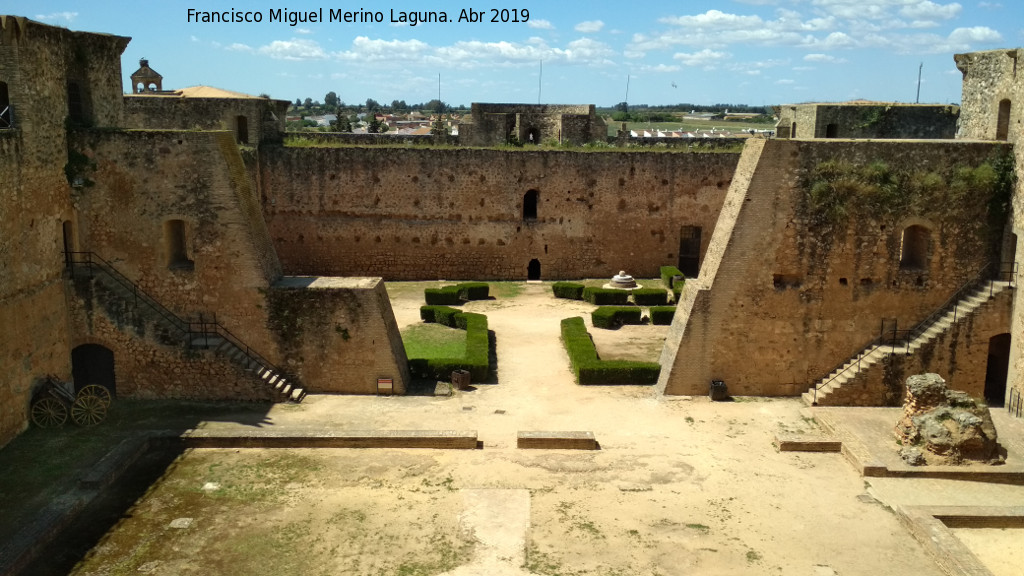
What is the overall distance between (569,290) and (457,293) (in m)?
3.69

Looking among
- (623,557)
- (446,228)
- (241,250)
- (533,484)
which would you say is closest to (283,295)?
(241,250)

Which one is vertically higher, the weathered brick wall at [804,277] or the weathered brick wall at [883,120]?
the weathered brick wall at [883,120]

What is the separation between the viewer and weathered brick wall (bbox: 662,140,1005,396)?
17172 millimetres

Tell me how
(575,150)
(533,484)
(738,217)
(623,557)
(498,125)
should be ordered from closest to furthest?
(623,557) < (533,484) < (738,217) < (575,150) < (498,125)

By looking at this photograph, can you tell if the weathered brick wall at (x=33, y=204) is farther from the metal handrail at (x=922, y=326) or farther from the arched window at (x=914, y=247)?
the arched window at (x=914, y=247)

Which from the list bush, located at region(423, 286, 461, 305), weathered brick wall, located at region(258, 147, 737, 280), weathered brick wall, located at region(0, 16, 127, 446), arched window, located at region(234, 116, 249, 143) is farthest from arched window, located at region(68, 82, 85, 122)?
bush, located at region(423, 286, 461, 305)

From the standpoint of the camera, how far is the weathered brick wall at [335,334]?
57.3 feet

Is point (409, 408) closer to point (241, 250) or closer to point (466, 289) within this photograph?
point (241, 250)

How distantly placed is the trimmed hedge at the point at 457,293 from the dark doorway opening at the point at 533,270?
2.64 meters

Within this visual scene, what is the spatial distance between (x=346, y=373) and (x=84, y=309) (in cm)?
547

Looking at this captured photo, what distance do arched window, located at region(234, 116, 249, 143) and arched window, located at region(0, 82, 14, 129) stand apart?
1292cm

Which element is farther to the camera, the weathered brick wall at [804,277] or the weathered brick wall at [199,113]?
the weathered brick wall at [199,113]

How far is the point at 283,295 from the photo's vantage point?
17516 mm

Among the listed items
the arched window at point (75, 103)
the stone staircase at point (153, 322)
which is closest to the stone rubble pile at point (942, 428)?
the stone staircase at point (153, 322)
